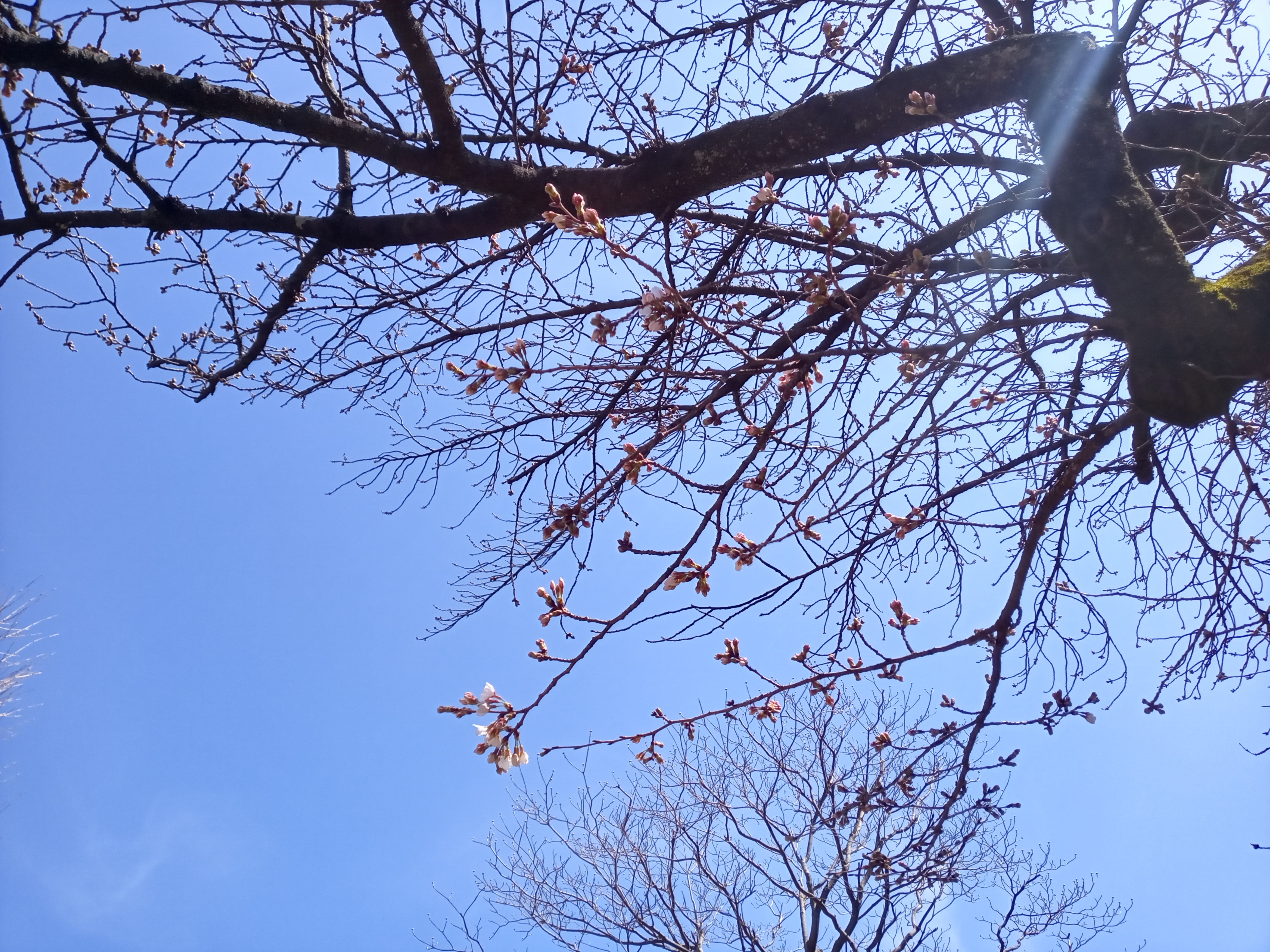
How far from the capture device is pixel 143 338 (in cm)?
388

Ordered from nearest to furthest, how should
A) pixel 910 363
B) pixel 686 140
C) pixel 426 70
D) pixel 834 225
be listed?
pixel 834 225, pixel 910 363, pixel 426 70, pixel 686 140

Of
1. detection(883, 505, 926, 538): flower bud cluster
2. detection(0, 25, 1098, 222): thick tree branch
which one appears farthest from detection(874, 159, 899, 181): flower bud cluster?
detection(883, 505, 926, 538): flower bud cluster

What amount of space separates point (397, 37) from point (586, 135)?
133 centimetres

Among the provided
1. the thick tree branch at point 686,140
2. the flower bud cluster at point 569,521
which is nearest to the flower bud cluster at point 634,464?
the flower bud cluster at point 569,521

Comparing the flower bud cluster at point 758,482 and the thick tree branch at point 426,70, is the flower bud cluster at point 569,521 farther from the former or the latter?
the thick tree branch at point 426,70

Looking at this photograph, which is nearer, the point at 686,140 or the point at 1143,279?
the point at 1143,279

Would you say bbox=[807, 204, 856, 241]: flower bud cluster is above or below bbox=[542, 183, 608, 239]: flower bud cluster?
below

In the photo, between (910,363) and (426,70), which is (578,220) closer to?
(910,363)

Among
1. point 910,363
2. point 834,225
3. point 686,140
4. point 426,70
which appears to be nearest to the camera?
point 834,225

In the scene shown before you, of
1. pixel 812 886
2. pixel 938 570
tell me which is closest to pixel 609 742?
pixel 938 570

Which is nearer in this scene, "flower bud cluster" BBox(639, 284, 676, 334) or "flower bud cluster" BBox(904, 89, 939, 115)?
"flower bud cluster" BBox(639, 284, 676, 334)

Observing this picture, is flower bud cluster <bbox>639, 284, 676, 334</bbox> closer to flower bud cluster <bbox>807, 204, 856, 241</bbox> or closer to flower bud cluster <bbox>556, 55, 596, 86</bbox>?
flower bud cluster <bbox>807, 204, 856, 241</bbox>

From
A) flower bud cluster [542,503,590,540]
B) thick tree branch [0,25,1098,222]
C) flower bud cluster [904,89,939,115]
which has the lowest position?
flower bud cluster [542,503,590,540]

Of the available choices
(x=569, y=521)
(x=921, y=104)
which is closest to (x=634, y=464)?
(x=569, y=521)
